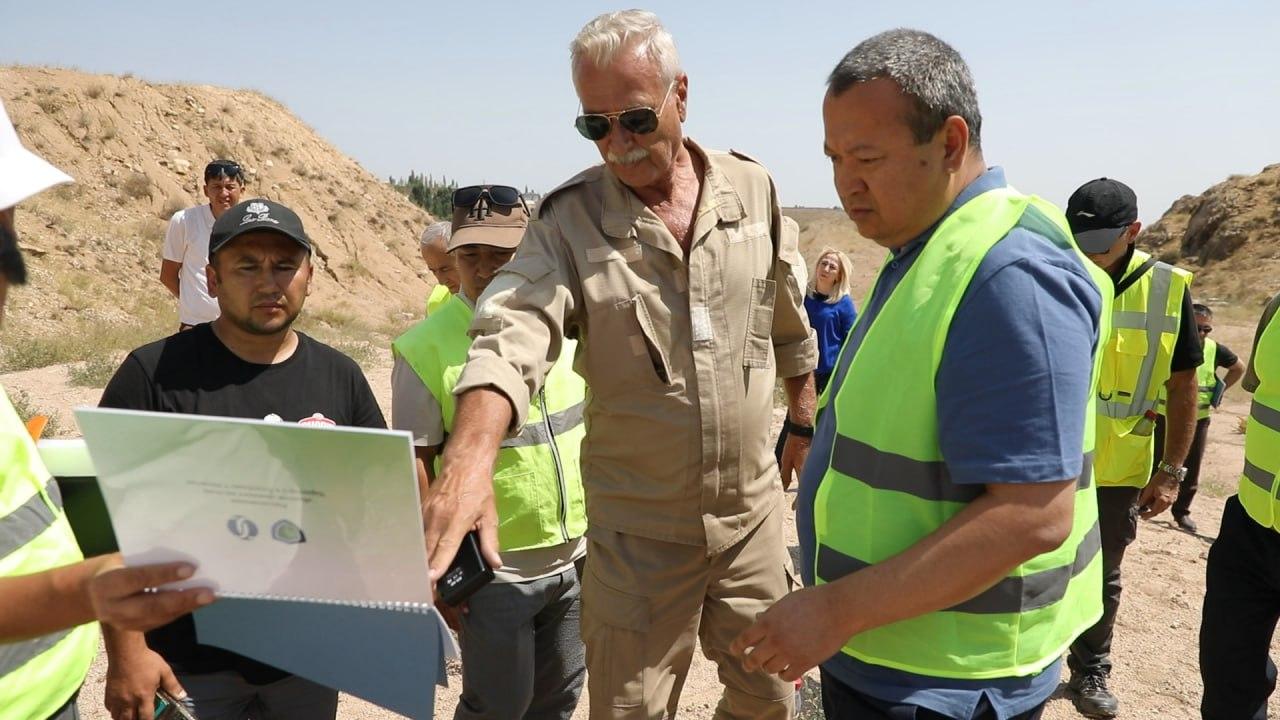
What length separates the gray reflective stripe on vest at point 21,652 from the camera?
1705mm

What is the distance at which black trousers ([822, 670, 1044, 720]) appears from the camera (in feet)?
5.99

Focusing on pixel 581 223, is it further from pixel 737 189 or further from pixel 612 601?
pixel 612 601

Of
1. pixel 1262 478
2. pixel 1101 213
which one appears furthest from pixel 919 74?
pixel 1101 213

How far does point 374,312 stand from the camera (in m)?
26.7

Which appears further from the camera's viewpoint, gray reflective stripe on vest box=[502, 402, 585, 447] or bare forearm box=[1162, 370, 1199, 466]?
bare forearm box=[1162, 370, 1199, 466]

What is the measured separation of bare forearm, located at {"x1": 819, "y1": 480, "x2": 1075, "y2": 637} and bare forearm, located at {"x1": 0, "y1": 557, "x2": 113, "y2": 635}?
1313 mm

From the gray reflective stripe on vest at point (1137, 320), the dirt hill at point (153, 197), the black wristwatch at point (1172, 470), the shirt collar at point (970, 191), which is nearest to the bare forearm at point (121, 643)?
the shirt collar at point (970, 191)

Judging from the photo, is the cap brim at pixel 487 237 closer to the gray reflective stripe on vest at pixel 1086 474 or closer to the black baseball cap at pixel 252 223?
the black baseball cap at pixel 252 223

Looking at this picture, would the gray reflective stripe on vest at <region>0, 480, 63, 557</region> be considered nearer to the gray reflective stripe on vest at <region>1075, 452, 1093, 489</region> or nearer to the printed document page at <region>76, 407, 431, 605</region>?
the printed document page at <region>76, 407, 431, 605</region>

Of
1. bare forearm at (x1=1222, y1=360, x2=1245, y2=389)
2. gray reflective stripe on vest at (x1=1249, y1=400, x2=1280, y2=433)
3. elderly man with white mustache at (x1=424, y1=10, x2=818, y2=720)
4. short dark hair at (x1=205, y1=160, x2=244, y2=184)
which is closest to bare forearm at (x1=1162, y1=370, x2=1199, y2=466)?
gray reflective stripe on vest at (x1=1249, y1=400, x2=1280, y2=433)

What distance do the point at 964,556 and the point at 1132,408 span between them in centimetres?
323

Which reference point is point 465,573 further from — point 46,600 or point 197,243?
point 197,243

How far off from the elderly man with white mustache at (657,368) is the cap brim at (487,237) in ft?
2.05

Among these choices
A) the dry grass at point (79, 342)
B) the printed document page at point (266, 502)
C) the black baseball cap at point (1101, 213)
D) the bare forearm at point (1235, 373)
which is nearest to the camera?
the printed document page at point (266, 502)
